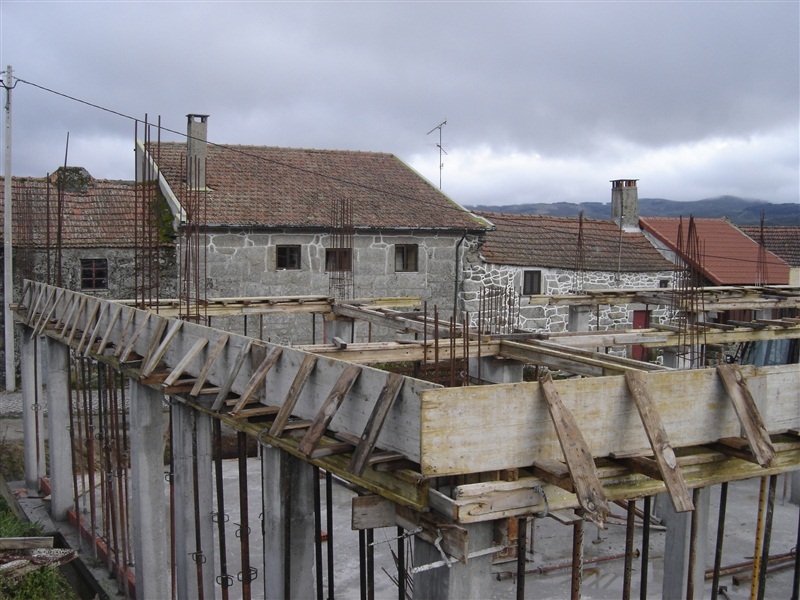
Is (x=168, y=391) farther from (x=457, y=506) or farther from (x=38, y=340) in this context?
(x=38, y=340)

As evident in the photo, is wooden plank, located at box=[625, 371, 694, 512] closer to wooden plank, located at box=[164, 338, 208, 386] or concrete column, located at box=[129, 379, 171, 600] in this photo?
wooden plank, located at box=[164, 338, 208, 386]

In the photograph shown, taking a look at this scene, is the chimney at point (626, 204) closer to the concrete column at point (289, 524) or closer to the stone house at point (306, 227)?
the stone house at point (306, 227)

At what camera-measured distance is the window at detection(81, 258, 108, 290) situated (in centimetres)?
1830

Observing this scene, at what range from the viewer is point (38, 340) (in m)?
14.1

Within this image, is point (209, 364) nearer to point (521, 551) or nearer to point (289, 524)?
point (289, 524)

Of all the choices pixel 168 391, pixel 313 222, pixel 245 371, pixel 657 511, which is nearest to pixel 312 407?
pixel 245 371

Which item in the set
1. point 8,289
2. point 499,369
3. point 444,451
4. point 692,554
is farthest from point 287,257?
point 444,451

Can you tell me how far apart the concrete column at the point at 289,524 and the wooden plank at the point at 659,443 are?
8.06 feet

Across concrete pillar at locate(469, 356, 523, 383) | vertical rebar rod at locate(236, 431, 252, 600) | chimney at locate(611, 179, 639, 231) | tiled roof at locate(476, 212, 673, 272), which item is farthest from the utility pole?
chimney at locate(611, 179, 639, 231)

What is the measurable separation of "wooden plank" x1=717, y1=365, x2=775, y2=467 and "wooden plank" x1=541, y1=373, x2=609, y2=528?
1.18m

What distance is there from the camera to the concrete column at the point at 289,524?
5.66 m

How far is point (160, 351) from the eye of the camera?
7.54 meters

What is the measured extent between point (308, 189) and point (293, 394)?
16.2 metres

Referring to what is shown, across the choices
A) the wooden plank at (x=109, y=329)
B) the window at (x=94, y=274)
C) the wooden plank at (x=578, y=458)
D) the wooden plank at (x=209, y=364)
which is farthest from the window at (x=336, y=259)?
the wooden plank at (x=578, y=458)
